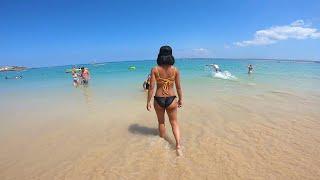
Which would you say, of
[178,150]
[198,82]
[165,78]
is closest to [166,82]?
[165,78]

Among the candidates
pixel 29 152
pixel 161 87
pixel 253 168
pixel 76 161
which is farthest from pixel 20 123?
pixel 253 168

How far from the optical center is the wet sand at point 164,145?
172 inches

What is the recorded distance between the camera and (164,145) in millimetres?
5523

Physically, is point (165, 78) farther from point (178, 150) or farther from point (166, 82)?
point (178, 150)

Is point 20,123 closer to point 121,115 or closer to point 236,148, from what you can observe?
point 121,115

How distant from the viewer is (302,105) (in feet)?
31.2

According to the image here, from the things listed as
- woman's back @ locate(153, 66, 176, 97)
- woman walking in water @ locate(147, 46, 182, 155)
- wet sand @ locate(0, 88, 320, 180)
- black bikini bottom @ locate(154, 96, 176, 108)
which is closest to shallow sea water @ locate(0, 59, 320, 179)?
wet sand @ locate(0, 88, 320, 180)

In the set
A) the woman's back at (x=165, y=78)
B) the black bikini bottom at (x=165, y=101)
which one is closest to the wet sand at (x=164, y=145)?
the black bikini bottom at (x=165, y=101)

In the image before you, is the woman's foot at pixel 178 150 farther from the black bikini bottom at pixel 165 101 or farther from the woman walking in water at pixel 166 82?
the black bikini bottom at pixel 165 101

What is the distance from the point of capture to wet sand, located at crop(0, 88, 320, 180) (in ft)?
14.4

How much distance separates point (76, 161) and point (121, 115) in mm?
3742

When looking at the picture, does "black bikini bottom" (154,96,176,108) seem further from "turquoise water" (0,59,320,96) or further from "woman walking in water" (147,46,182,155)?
"turquoise water" (0,59,320,96)

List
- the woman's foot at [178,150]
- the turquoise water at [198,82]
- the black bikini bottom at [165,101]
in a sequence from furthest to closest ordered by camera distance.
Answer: the turquoise water at [198,82], the black bikini bottom at [165,101], the woman's foot at [178,150]

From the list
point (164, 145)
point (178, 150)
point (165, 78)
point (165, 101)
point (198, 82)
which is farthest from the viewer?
point (198, 82)
